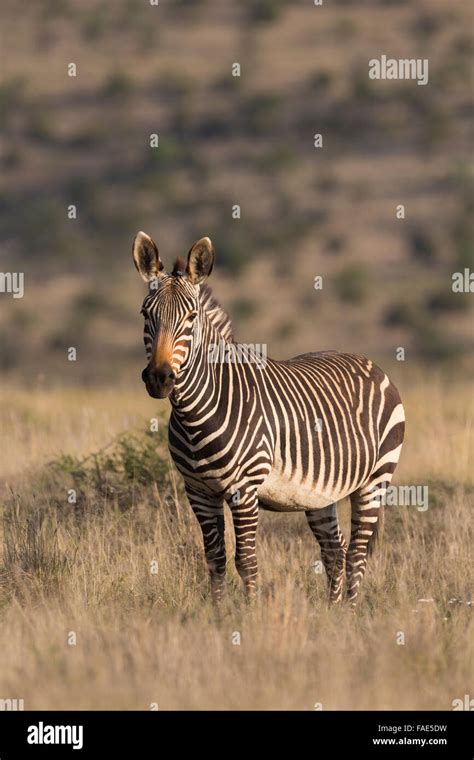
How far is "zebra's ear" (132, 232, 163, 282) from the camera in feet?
26.7

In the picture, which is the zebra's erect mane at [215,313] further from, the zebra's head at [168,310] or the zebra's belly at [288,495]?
the zebra's belly at [288,495]

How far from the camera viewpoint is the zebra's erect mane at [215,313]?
8.35 meters

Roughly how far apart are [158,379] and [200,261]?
3.25ft

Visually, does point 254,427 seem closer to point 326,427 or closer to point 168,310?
point 326,427

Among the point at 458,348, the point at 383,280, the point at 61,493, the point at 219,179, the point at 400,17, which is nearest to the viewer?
the point at 61,493

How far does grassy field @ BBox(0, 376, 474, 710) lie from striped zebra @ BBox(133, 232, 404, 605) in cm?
41

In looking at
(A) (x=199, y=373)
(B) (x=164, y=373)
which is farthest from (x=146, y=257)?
(B) (x=164, y=373)

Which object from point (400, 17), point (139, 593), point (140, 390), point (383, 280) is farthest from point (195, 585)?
point (400, 17)

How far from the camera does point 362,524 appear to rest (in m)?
9.53

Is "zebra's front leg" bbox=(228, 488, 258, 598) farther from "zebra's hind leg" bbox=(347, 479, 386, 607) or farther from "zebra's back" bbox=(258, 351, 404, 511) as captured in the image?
"zebra's hind leg" bbox=(347, 479, 386, 607)

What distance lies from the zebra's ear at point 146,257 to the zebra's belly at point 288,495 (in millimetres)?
1532

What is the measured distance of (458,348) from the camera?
30.3 meters

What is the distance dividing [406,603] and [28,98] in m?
39.1

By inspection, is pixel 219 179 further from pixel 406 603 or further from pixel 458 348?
pixel 406 603
